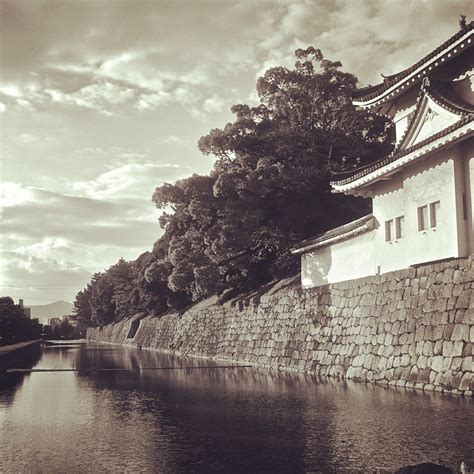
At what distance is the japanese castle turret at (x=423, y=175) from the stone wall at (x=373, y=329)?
3.75 feet

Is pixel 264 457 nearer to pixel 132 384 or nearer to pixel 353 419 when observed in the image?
pixel 353 419

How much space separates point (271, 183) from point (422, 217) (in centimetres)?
1321

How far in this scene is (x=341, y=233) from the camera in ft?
81.4

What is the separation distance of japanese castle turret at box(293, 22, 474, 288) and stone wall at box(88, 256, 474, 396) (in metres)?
1.14

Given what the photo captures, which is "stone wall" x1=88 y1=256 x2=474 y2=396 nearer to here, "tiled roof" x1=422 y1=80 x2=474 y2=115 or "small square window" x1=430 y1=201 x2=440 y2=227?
"small square window" x1=430 y1=201 x2=440 y2=227

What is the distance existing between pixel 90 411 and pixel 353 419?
19.3 ft

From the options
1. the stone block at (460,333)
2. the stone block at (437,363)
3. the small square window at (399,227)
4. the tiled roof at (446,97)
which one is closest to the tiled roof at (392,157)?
the tiled roof at (446,97)

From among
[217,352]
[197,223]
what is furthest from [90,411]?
[197,223]

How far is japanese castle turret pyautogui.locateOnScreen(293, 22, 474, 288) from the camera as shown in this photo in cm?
1730

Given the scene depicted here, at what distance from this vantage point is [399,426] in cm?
1009

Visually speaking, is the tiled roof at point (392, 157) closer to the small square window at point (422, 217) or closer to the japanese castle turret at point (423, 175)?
the japanese castle turret at point (423, 175)

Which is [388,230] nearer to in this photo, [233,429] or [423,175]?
[423,175]

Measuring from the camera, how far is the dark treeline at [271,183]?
31.3m

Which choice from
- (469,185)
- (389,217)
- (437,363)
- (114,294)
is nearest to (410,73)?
(389,217)
